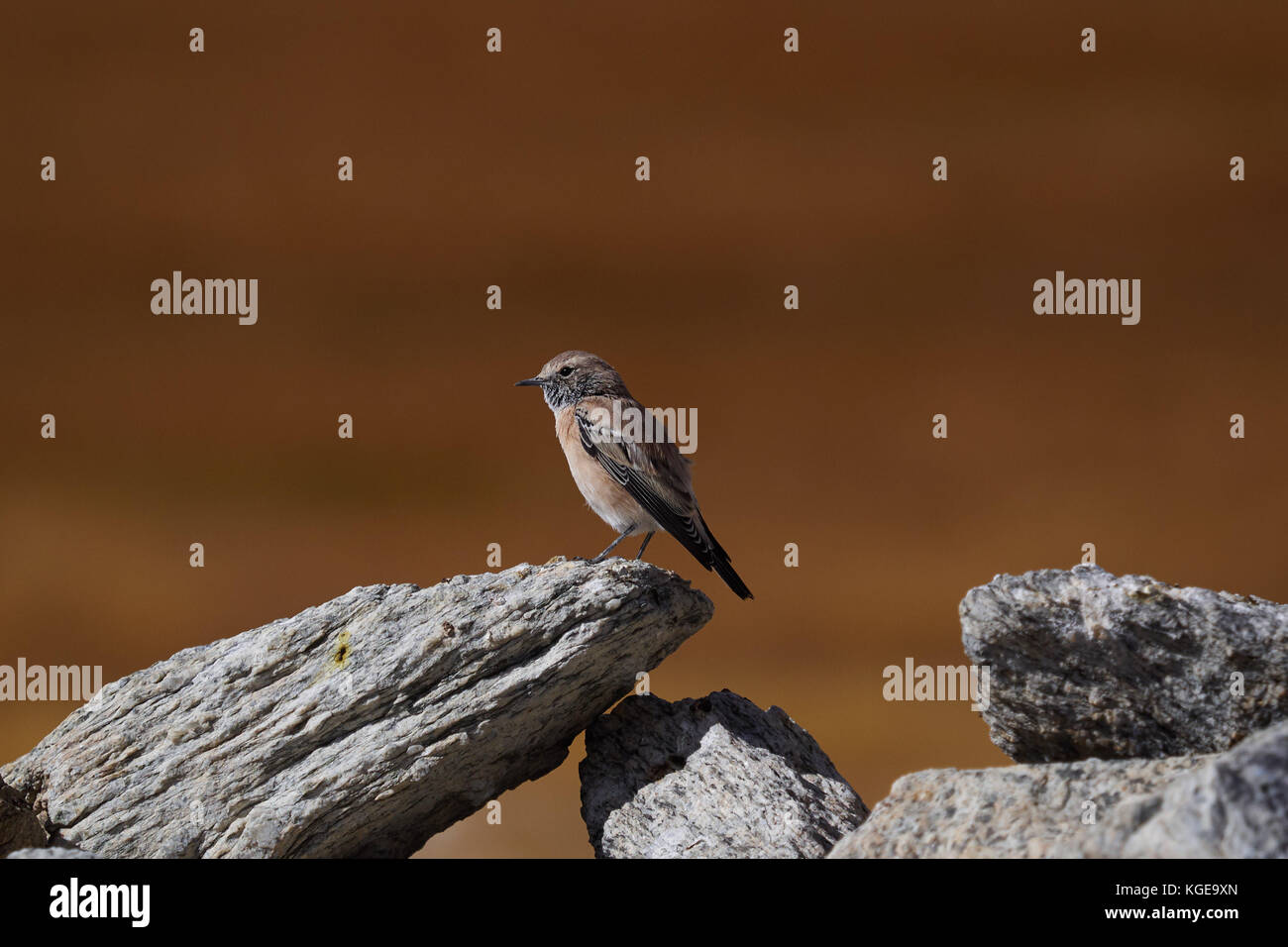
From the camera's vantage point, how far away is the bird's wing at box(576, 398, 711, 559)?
26.5 ft

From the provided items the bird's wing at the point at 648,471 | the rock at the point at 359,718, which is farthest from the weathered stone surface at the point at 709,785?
the bird's wing at the point at 648,471

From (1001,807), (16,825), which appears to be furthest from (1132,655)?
(16,825)

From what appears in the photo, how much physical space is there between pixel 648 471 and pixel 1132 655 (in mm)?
3381

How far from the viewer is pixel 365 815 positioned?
717 centimetres

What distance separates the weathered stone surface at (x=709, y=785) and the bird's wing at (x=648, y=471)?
1.13 m

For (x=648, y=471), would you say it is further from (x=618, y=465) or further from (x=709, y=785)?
(x=709, y=785)

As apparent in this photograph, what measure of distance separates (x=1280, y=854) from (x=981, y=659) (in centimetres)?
237

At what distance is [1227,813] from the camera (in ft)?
13.2

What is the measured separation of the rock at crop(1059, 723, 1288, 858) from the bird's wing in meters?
4.14

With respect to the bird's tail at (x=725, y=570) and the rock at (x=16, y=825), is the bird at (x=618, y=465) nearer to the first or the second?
the bird's tail at (x=725, y=570)

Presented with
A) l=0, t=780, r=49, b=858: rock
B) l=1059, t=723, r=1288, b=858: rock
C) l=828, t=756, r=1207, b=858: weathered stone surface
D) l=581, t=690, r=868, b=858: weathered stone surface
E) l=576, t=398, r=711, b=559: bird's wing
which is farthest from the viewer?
l=576, t=398, r=711, b=559: bird's wing

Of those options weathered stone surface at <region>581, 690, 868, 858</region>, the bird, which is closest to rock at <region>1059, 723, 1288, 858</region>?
weathered stone surface at <region>581, 690, 868, 858</region>

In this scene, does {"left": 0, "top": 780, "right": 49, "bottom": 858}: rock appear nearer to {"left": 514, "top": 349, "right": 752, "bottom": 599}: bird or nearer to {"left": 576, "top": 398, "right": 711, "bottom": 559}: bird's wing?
{"left": 514, "top": 349, "right": 752, "bottom": 599}: bird
